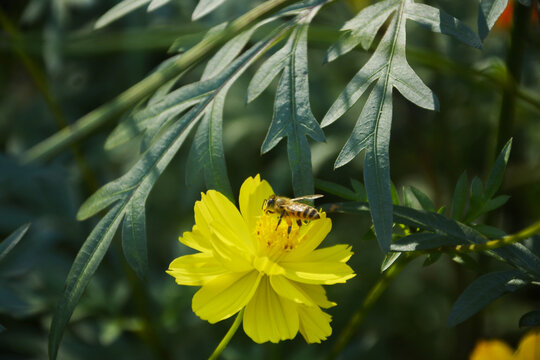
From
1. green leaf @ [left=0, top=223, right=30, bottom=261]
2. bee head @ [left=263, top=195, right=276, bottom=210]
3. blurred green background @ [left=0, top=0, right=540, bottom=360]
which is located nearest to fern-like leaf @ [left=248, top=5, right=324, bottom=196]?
bee head @ [left=263, top=195, right=276, bottom=210]

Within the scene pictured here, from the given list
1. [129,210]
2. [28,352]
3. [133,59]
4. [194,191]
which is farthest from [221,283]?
[133,59]

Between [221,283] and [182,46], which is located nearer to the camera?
[221,283]

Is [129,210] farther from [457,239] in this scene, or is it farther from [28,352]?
[28,352]

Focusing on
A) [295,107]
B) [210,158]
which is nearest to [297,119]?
[295,107]

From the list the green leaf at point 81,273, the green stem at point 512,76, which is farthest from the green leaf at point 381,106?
the green leaf at point 81,273

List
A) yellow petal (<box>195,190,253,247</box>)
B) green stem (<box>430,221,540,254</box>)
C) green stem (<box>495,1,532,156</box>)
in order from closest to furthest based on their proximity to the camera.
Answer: green stem (<box>430,221,540,254</box>), yellow petal (<box>195,190,253,247</box>), green stem (<box>495,1,532,156</box>)

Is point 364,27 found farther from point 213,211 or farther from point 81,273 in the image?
point 81,273

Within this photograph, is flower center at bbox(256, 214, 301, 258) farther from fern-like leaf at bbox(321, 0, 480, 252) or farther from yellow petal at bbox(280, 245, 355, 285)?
fern-like leaf at bbox(321, 0, 480, 252)
